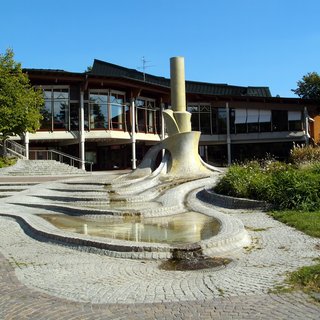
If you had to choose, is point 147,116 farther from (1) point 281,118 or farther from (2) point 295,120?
(2) point 295,120

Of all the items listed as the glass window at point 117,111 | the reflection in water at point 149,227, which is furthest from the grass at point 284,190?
the glass window at point 117,111

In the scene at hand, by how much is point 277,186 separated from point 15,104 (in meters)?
21.4

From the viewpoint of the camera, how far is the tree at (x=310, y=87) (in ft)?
176

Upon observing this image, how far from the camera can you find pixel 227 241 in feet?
28.8

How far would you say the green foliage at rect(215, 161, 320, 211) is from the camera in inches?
518

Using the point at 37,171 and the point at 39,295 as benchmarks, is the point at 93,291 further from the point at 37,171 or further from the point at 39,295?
the point at 37,171

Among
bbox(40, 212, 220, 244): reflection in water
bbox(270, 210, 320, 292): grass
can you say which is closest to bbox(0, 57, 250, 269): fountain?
bbox(40, 212, 220, 244): reflection in water

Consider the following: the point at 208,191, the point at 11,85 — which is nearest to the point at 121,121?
the point at 11,85

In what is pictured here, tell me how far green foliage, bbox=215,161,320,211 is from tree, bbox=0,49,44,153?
1775 cm

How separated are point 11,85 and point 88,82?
764cm

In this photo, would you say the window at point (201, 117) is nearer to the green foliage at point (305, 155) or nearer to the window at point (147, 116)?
the window at point (147, 116)

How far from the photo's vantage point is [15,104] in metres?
30.0

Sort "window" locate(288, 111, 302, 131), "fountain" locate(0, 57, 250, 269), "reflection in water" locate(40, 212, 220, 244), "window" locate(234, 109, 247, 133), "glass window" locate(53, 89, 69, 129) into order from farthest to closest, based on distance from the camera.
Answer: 1. "window" locate(234, 109, 247, 133)
2. "window" locate(288, 111, 302, 131)
3. "glass window" locate(53, 89, 69, 129)
4. "reflection in water" locate(40, 212, 220, 244)
5. "fountain" locate(0, 57, 250, 269)

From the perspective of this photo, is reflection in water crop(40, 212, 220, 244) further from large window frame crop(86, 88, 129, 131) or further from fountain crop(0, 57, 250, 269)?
large window frame crop(86, 88, 129, 131)
